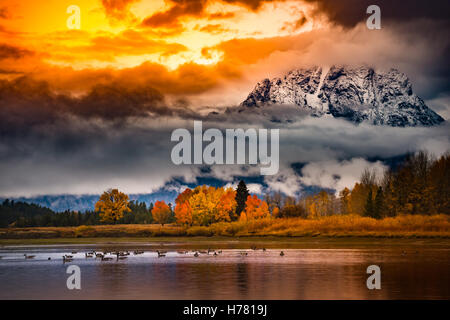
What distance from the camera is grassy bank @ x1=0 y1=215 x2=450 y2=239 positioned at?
4444 inches

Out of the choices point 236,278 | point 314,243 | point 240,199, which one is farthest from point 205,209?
point 236,278

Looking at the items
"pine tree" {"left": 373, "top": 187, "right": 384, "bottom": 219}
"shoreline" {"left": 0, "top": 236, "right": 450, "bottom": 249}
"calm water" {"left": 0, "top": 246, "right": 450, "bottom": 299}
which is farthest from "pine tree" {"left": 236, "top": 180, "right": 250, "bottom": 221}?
"calm water" {"left": 0, "top": 246, "right": 450, "bottom": 299}

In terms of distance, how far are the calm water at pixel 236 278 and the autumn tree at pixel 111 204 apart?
96.2m

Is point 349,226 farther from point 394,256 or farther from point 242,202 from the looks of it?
point 242,202

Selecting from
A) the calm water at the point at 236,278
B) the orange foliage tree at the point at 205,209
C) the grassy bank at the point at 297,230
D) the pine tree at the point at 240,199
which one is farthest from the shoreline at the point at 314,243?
the pine tree at the point at 240,199

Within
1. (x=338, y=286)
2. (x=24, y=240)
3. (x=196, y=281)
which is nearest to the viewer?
(x=338, y=286)

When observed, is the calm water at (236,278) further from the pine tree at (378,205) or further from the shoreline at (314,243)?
the pine tree at (378,205)

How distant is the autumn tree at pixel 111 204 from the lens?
538 feet

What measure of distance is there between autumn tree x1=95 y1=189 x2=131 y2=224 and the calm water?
96.2m

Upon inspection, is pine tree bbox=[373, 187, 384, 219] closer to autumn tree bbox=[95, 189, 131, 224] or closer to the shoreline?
the shoreline

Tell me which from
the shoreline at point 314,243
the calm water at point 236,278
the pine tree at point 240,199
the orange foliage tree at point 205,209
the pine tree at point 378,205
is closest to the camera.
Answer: the calm water at point 236,278
